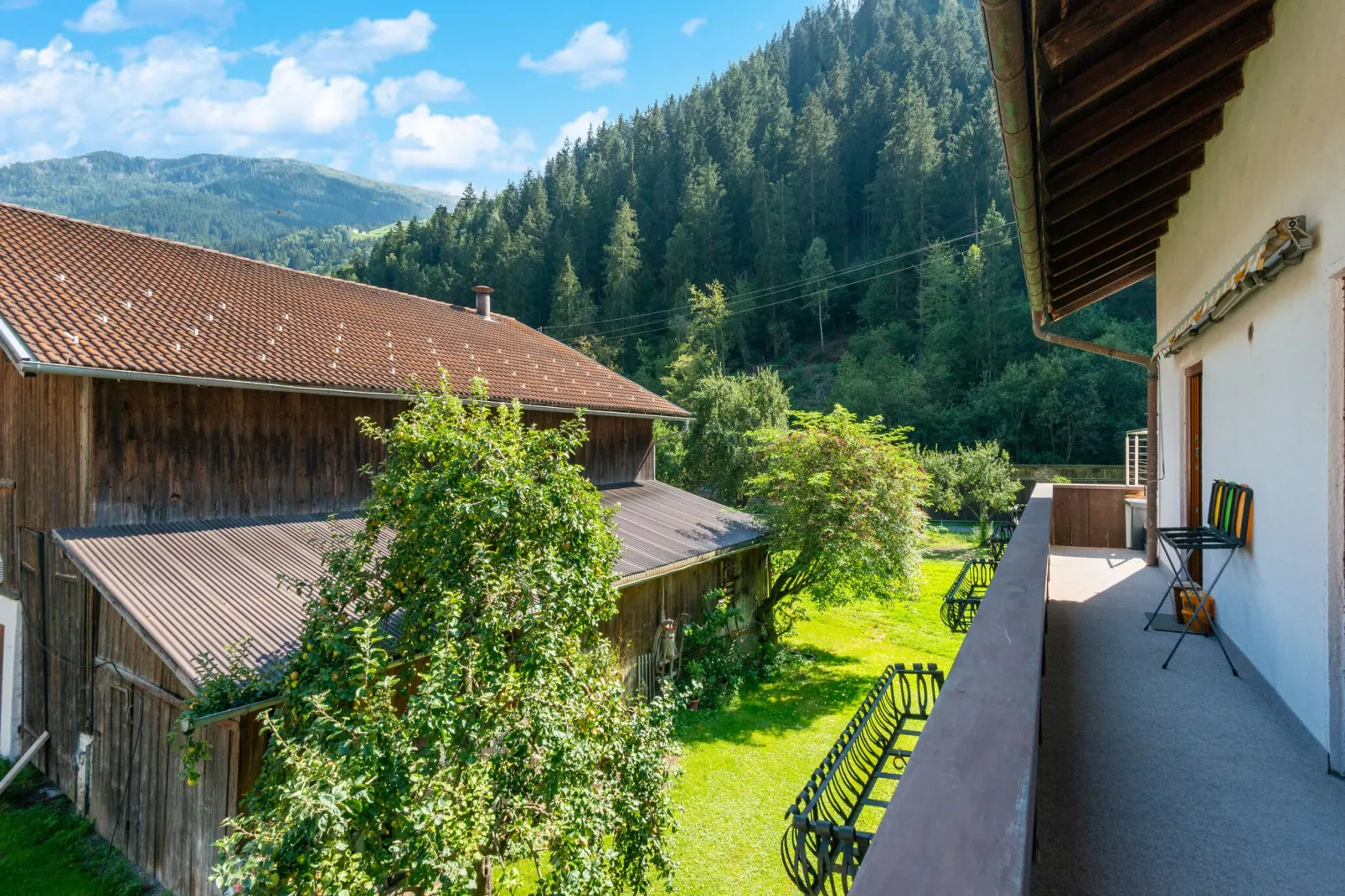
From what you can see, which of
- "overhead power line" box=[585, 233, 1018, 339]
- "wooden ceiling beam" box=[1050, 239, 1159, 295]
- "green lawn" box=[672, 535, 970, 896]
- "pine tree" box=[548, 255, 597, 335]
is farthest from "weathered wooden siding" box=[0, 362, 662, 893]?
"pine tree" box=[548, 255, 597, 335]

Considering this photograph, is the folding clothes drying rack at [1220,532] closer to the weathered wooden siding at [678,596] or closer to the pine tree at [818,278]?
the weathered wooden siding at [678,596]

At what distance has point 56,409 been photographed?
7.61m

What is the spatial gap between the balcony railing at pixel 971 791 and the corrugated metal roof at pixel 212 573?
4.57 meters

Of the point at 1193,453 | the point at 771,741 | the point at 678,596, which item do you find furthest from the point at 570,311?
the point at 1193,453

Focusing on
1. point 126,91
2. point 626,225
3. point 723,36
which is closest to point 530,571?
point 626,225

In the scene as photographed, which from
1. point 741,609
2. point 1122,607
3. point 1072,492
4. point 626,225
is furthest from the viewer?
point 626,225

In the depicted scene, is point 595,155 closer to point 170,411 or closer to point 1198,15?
point 170,411

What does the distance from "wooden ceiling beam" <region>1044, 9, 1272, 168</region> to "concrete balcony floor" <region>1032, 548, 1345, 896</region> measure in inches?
106

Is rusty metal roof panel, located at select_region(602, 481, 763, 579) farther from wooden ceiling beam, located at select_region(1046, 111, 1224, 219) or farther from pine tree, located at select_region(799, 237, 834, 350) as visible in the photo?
pine tree, located at select_region(799, 237, 834, 350)

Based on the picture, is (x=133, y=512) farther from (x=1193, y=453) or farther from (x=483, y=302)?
(x=483, y=302)

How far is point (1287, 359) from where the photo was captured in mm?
2875

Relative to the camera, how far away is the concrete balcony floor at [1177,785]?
1.87m

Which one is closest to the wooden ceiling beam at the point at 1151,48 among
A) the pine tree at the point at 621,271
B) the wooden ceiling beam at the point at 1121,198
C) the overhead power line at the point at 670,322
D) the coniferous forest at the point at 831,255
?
the wooden ceiling beam at the point at 1121,198

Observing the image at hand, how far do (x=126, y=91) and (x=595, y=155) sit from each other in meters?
190
